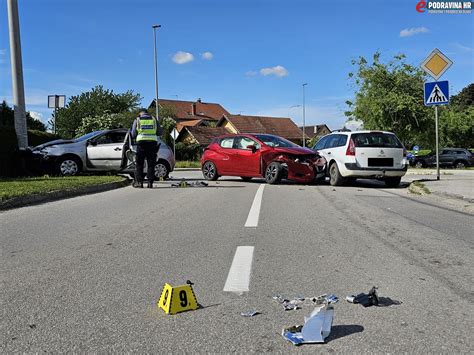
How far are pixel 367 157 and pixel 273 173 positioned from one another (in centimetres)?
265

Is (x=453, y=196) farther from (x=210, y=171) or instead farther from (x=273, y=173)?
(x=210, y=171)

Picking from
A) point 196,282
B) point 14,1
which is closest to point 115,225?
point 196,282

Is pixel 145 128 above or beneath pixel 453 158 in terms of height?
above

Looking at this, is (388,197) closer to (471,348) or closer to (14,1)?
(471,348)

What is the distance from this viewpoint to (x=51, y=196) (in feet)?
33.3

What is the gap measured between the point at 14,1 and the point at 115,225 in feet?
38.0

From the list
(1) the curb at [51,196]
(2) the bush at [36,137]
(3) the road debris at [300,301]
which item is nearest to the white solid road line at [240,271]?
(3) the road debris at [300,301]

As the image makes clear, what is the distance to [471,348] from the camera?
2844mm

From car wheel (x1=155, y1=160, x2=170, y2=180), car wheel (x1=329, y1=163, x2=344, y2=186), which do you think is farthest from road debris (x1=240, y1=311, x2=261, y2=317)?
car wheel (x1=155, y1=160, x2=170, y2=180)

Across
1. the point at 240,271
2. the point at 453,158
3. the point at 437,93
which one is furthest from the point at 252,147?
the point at 453,158

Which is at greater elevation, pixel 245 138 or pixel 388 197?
pixel 245 138

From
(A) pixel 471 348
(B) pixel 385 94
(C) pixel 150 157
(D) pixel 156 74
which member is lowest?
(A) pixel 471 348

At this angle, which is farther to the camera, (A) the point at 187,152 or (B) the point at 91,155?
(A) the point at 187,152

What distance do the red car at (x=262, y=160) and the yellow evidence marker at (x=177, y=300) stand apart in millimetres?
10275
